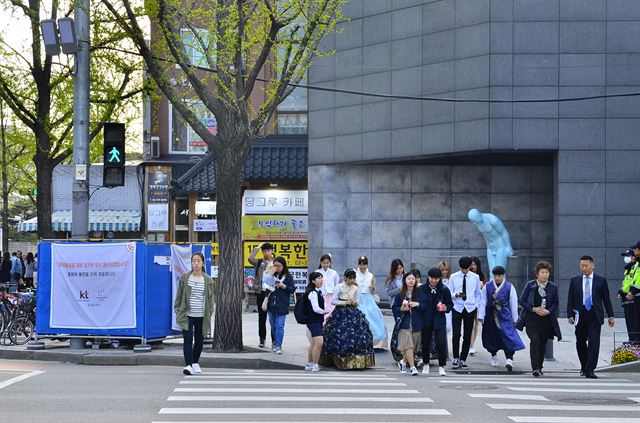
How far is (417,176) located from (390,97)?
286 centimetres

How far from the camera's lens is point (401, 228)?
3362 cm

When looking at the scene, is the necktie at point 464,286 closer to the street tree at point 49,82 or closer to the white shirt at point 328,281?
the white shirt at point 328,281

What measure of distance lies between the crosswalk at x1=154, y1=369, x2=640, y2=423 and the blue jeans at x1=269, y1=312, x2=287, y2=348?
2.65 m

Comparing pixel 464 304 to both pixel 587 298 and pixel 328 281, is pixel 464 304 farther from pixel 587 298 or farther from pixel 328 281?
pixel 328 281

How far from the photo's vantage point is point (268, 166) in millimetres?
35219

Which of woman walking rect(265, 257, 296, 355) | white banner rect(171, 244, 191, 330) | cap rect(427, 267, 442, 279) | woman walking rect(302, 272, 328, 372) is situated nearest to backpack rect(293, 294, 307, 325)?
woman walking rect(302, 272, 328, 372)

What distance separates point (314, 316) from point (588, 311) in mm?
4297

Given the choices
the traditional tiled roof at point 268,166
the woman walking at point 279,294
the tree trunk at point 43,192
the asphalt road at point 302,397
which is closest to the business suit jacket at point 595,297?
the asphalt road at point 302,397

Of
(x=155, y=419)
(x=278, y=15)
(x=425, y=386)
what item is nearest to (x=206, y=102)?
(x=278, y=15)

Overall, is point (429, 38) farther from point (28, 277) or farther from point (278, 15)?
point (28, 277)

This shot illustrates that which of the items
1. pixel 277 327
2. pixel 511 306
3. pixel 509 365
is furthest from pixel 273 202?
pixel 509 365

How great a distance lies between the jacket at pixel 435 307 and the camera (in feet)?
56.5

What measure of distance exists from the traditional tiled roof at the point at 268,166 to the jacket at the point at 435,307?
58.0ft

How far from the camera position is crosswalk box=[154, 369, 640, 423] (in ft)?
38.4
